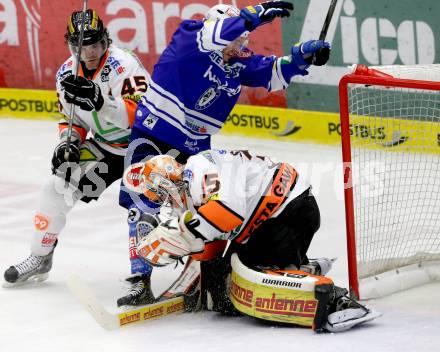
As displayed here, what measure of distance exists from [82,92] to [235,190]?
959 millimetres

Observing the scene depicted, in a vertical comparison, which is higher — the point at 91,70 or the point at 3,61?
the point at 91,70

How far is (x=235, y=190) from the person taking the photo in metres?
3.65

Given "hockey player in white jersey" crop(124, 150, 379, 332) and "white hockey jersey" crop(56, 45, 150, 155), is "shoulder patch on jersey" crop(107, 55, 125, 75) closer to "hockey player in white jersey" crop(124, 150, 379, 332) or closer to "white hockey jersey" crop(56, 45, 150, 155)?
"white hockey jersey" crop(56, 45, 150, 155)

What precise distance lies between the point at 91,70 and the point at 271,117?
2.63 metres

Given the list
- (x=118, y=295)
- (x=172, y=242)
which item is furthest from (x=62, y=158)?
(x=172, y=242)

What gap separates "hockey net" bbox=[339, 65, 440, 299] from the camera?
4172mm

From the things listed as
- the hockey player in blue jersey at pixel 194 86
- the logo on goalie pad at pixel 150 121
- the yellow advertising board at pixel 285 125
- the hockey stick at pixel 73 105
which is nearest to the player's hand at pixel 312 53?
the hockey player in blue jersey at pixel 194 86

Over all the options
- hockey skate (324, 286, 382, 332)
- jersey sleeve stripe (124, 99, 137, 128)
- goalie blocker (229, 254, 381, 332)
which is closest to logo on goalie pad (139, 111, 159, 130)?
jersey sleeve stripe (124, 99, 137, 128)

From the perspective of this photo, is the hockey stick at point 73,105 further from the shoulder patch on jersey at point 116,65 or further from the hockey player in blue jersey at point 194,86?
the hockey player in blue jersey at point 194,86

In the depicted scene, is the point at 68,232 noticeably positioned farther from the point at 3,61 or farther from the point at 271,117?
the point at 3,61

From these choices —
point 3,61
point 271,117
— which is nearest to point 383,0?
point 271,117

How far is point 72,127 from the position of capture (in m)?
4.63

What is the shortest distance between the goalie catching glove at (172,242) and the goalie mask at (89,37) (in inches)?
43.2

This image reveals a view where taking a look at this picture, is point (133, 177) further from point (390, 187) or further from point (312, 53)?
point (390, 187)
